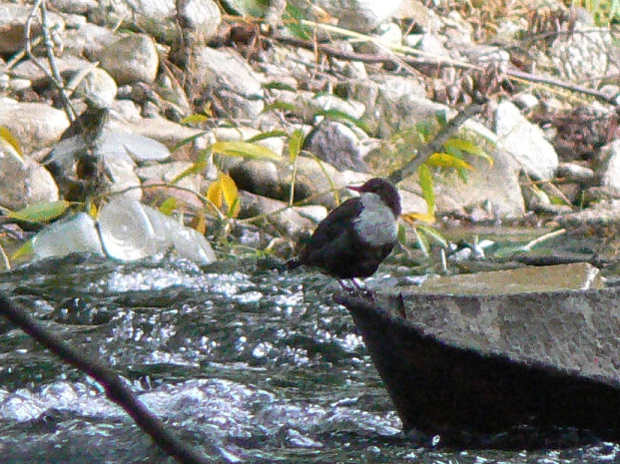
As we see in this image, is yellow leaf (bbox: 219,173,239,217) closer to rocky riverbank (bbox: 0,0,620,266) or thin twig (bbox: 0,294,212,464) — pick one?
rocky riverbank (bbox: 0,0,620,266)

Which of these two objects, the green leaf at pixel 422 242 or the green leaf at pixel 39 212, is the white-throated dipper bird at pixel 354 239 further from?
the green leaf at pixel 422 242

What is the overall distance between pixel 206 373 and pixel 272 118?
4117 millimetres

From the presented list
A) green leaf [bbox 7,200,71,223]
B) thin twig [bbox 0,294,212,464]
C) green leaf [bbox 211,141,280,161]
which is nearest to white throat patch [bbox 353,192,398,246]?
green leaf [bbox 211,141,280,161]

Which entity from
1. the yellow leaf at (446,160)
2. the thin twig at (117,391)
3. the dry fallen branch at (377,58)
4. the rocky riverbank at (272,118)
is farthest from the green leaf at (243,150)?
the thin twig at (117,391)

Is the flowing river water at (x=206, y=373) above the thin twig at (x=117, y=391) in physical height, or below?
below

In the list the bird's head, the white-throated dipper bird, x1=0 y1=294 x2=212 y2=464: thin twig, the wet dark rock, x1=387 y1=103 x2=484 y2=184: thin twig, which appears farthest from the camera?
x1=387 y1=103 x2=484 y2=184: thin twig

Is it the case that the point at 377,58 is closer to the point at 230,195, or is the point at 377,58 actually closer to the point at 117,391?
the point at 230,195

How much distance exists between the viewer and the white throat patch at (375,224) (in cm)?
299

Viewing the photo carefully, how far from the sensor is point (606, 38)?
10.2 m

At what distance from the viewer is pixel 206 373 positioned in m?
2.96

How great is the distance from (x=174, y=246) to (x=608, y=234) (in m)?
2.92

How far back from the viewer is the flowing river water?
2.28 metres

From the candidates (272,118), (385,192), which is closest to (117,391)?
(385,192)

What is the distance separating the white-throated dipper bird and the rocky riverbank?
125 cm
